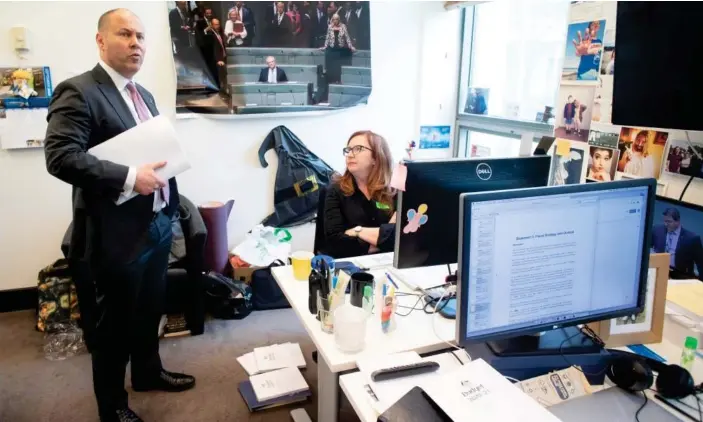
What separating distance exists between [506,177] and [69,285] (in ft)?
8.48

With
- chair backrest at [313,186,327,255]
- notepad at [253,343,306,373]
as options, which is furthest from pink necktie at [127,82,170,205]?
notepad at [253,343,306,373]

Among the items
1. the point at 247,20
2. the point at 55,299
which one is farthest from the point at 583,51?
the point at 55,299

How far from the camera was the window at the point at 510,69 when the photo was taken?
2.89m

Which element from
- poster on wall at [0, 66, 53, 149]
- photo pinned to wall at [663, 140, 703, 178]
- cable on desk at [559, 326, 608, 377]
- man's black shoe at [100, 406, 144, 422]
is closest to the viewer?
cable on desk at [559, 326, 608, 377]

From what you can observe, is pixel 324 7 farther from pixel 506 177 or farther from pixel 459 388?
pixel 459 388

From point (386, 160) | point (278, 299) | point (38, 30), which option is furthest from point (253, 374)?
point (38, 30)

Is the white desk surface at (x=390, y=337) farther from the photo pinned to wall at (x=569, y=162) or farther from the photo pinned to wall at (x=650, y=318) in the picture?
the photo pinned to wall at (x=569, y=162)

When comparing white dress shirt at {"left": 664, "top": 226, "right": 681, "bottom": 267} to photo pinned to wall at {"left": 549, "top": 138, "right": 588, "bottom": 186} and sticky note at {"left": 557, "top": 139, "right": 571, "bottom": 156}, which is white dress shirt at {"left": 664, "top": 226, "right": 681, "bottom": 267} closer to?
photo pinned to wall at {"left": 549, "top": 138, "right": 588, "bottom": 186}

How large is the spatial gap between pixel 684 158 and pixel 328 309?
1427 mm

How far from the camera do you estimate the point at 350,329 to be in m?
1.25

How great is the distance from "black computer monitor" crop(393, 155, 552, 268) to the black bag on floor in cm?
175

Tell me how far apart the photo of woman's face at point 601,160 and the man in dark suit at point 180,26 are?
7.99 feet

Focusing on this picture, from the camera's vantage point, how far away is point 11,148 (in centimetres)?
279

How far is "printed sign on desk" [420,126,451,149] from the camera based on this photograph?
3777mm
